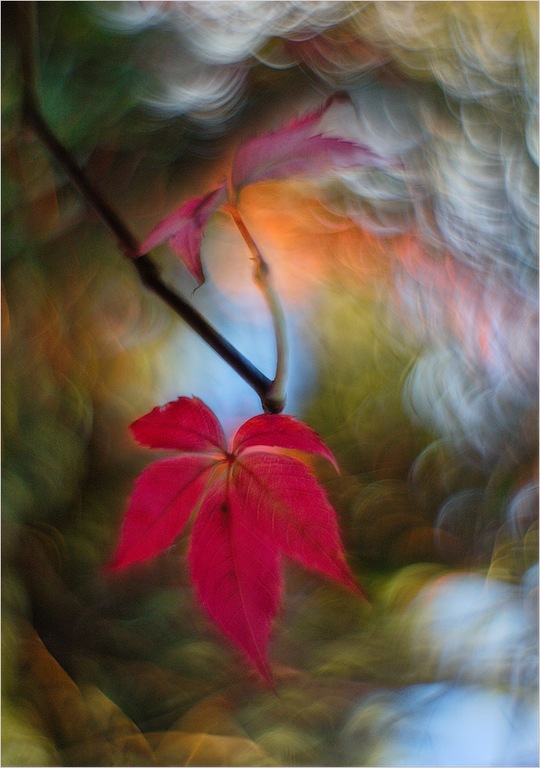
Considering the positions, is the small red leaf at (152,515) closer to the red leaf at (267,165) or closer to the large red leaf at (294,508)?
the large red leaf at (294,508)

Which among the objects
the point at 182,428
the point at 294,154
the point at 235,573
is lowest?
the point at 235,573

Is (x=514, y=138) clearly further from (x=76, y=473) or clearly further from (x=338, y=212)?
(x=76, y=473)

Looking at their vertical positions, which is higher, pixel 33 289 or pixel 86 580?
pixel 33 289

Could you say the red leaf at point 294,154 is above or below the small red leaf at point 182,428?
above

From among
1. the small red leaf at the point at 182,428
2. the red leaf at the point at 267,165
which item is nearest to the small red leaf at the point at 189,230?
the red leaf at the point at 267,165

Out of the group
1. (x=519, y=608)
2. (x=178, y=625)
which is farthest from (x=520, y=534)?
(x=178, y=625)

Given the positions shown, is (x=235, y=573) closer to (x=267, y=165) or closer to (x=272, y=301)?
(x=272, y=301)

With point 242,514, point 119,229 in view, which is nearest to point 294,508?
point 242,514
